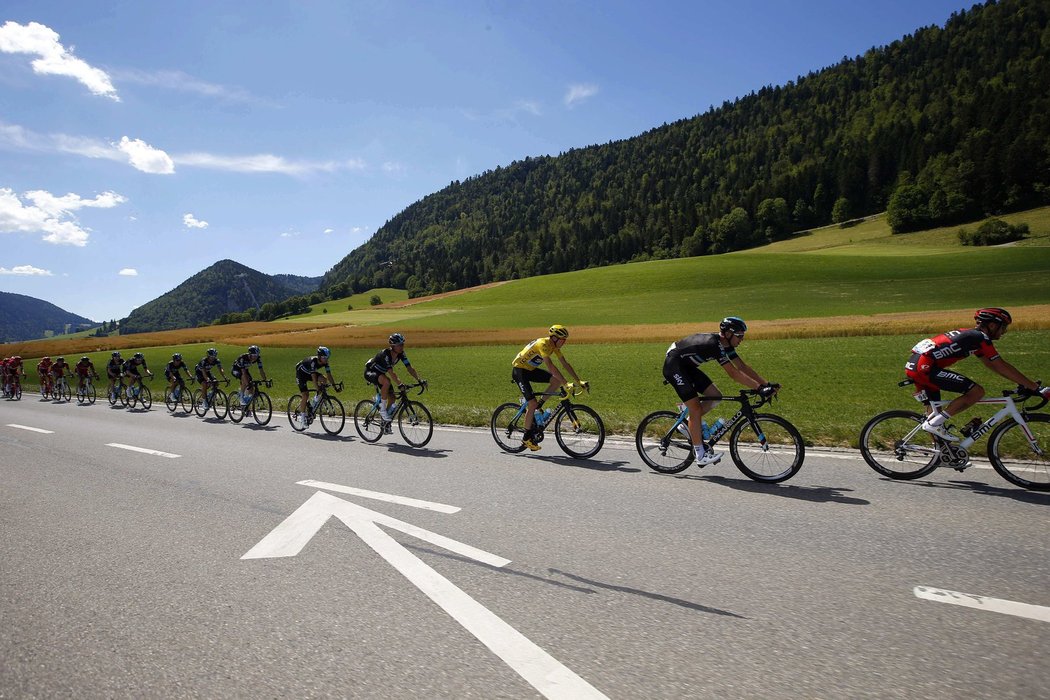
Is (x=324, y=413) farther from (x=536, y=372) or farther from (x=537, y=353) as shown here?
(x=537, y=353)

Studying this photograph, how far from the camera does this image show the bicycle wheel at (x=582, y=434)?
28.2 feet

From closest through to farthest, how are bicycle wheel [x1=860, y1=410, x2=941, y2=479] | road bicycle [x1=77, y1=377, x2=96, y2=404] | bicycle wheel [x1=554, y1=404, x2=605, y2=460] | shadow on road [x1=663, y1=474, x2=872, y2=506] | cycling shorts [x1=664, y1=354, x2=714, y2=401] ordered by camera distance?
shadow on road [x1=663, y1=474, x2=872, y2=506], bicycle wheel [x1=860, y1=410, x2=941, y2=479], cycling shorts [x1=664, y1=354, x2=714, y2=401], bicycle wheel [x1=554, y1=404, x2=605, y2=460], road bicycle [x1=77, y1=377, x2=96, y2=404]

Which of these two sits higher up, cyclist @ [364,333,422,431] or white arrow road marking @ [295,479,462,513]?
cyclist @ [364,333,422,431]

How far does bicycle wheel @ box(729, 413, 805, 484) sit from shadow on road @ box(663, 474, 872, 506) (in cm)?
19

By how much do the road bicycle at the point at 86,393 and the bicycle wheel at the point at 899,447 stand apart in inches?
1207

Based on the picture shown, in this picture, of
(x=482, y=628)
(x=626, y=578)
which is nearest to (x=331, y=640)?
(x=482, y=628)

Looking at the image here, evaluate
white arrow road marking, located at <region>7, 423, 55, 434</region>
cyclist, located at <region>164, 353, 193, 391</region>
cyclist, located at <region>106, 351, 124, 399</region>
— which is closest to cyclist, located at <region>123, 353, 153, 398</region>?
cyclist, located at <region>106, 351, 124, 399</region>

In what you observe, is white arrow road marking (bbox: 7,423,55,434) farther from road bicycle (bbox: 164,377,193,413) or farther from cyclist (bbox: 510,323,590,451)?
cyclist (bbox: 510,323,590,451)

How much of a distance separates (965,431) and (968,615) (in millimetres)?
4040

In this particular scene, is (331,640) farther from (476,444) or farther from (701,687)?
(476,444)

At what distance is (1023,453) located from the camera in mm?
6148

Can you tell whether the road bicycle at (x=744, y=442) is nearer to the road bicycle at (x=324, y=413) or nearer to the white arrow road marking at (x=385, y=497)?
the white arrow road marking at (x=385, y=497)

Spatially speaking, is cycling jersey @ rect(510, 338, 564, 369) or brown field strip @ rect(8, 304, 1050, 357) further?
brown field strip @ rect(8, 304, 1050, 357)

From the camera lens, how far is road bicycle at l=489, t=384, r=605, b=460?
8648 millimetres
